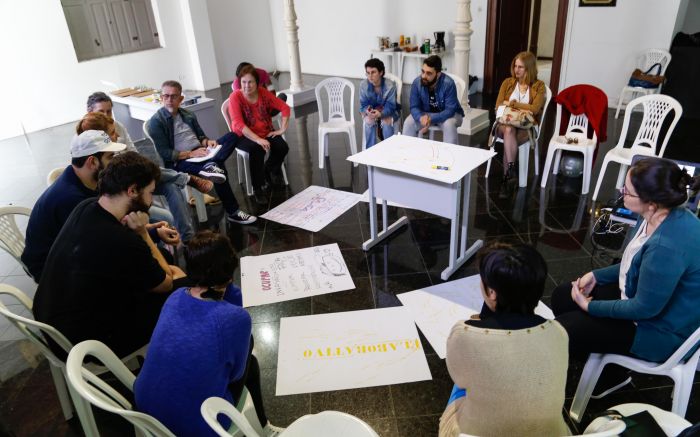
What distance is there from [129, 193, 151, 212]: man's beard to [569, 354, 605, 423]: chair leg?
1.86 metres

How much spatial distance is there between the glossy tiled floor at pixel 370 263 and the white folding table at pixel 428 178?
0.82ft

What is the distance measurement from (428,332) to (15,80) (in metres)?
6.66

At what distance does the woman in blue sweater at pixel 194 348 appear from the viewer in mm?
1310

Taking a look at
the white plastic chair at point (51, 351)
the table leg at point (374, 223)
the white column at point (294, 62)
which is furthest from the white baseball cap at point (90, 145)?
the white column at point (294, 62)

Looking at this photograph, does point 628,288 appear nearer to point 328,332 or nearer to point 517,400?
point 517,400

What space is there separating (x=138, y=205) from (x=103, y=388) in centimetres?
78

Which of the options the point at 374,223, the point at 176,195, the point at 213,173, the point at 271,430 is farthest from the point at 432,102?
the point at 271,430

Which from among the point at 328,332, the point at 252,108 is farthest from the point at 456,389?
the point at 252,108

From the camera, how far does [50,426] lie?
2031 millimetres

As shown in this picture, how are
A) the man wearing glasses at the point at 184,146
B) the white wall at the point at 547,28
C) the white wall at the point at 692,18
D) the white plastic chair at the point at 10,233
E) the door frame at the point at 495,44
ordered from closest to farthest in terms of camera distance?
the white plastic chair at the point at 10,233 → the man wearing glasses at the point at 184,146 → the white wall at the point at 692,18 → the door frame at the point at 495,44 → the white wall at the point at 547,28

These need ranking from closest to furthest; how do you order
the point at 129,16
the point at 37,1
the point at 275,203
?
the point at 275,203
the point at 37,1
the point at 129,16

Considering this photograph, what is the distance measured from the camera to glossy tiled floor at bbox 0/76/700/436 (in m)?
2.03

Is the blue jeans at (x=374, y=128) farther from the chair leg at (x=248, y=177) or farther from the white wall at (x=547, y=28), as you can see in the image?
the white wall at (x=547, y=28)

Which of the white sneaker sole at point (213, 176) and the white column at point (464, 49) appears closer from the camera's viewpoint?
the white sneaker sole at point (213, 176)
